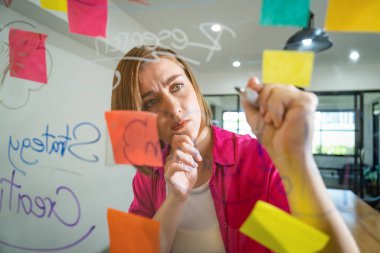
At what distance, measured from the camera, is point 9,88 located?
0.54 meters

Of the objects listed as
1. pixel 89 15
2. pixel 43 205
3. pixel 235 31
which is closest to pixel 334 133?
pixel 235 31

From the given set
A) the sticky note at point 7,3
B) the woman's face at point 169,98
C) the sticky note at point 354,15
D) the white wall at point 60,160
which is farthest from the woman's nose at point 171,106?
the sticky note at point 7,3

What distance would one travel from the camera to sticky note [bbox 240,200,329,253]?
318 mm

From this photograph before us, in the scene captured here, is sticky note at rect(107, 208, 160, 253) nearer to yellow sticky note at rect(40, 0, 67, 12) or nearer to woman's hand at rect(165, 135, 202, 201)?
woman's hand at rect(165, 135, 202, 201)

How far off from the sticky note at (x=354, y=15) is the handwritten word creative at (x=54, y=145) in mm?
416

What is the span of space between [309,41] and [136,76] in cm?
27

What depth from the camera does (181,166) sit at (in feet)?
1.30

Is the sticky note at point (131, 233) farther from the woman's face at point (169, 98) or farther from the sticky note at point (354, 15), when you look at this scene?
the sticky note at point (354, 15)

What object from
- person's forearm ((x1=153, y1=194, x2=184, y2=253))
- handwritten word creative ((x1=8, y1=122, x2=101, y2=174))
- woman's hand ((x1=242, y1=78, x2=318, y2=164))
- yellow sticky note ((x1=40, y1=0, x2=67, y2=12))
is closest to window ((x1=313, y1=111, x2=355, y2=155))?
woman's hand ((x1=242, y1=78, x2=318, y2=164))

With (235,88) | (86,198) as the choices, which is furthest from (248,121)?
(86,198)

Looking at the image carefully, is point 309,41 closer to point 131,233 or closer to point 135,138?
point 135,138

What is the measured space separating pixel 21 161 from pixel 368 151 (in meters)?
0.65

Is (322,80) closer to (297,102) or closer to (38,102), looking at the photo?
(297,102)

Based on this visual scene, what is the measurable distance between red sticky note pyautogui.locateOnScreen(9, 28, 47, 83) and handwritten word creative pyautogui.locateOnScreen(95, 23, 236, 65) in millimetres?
143
